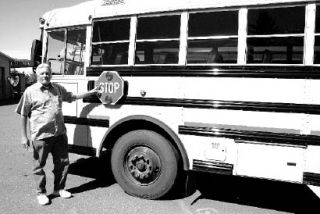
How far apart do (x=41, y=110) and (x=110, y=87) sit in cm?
87

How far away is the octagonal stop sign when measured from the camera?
3.93m

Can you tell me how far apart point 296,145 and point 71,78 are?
2958 millimetres

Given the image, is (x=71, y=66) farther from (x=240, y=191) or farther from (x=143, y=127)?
(x=240, y=191)

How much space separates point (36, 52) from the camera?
15.1 feet

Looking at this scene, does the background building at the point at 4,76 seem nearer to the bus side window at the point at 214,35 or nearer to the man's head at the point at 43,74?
the man's head at the point at 43,74

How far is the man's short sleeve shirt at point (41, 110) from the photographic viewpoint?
369 cm

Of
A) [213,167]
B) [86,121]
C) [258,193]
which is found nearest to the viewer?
[213,167]

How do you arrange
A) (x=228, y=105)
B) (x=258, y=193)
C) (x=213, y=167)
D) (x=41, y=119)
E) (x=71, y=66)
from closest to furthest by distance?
(x=228, y=105)
(x=213, y=167)
(x=41, y=119)
(x=258, y=193)
(x=71, y=66)

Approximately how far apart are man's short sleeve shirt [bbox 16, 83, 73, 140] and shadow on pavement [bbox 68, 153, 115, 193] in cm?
100

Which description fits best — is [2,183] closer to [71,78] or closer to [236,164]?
[71,78]

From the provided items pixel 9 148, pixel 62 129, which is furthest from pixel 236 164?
pixel 9 148

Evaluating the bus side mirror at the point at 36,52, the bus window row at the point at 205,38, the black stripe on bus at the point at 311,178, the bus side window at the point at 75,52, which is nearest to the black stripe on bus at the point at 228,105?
the bus window row at the point at 205,38

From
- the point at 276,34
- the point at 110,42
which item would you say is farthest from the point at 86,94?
the point at 276,34

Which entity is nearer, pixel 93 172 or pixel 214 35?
Answer: pixel 214 35
